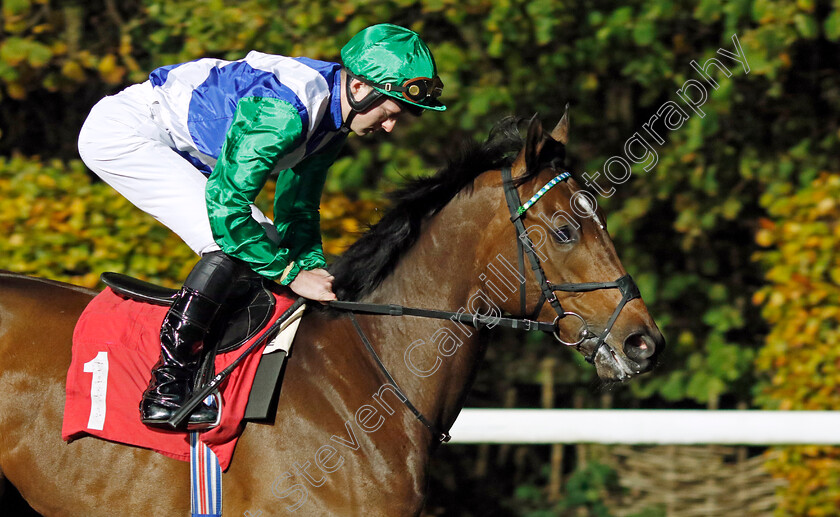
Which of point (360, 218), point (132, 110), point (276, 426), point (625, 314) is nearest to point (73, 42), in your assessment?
point (360, 218)

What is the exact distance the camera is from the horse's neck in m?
2.69

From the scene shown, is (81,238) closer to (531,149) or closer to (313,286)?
(313,286)

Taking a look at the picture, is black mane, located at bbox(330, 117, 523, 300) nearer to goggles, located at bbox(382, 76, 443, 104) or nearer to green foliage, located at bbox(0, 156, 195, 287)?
goggles, located at bbox(382, 76, 443, 104)

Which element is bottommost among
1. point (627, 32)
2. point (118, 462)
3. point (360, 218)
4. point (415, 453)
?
point (118, 462)

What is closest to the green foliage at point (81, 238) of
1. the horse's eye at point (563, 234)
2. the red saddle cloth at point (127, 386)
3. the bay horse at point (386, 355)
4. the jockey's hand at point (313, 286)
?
the bay horse at point (386, 355)

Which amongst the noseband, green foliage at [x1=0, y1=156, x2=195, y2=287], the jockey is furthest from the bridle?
green foliage at [x1=0, y1=156, x2=195, y2=287]

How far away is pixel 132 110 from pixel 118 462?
113 cm

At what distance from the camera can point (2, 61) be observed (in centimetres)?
483

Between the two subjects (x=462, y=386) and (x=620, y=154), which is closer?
(x=462, y=386)

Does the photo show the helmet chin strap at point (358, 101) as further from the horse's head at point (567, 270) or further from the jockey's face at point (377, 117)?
the horse's head at point (567, 270)

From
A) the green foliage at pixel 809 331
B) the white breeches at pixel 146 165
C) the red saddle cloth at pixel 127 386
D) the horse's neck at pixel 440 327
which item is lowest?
the red saddle cloth at pixel 127 386

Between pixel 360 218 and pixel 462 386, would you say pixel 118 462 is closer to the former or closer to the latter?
pixel 462 386

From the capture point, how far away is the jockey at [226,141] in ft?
8.14

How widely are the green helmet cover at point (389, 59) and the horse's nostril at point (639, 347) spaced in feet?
2.94
